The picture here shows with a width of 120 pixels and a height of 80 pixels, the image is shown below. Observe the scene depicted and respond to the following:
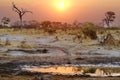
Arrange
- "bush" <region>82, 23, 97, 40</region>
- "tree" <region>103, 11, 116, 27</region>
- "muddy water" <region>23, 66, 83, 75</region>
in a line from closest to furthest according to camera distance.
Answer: "muddy water" <region>23, 66, 83, 75</region> < "bush" <region>82, 23, 97, 40</region> < "tree" <region>103, 11, 116, 27</region>

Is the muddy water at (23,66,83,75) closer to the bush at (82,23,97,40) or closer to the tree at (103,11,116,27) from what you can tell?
the bush at (82,23,97,40)

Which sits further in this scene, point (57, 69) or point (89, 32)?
point (89, 32)

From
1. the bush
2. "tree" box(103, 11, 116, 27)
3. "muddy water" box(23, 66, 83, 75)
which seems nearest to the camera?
"muddy water" box(23, 66, 83, 75)

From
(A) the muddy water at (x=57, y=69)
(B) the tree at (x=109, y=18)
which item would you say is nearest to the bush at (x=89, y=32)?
(A) the muddy water at (x=57, y=69)

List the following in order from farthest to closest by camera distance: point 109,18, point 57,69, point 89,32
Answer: point 109,18
point 89,32
point 57,69

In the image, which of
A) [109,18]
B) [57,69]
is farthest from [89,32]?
[109,18]

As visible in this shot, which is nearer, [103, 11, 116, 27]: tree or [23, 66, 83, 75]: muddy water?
[23, 66, 83, 75]: muddy water

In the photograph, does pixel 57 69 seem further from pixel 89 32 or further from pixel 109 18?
pixel 109 18

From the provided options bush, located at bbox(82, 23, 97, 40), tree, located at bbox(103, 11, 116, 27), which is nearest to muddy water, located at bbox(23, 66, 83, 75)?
bush, located at bbox(82, 23, 97, 40)

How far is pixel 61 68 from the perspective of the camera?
20.5 m

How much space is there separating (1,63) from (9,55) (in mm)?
3855

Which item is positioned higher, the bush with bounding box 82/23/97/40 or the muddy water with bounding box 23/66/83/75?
the bush with bounding box 82/23/97/40

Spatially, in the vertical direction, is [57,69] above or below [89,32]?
below

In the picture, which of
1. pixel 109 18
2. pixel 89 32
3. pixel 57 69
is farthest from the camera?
pixel 109 18
